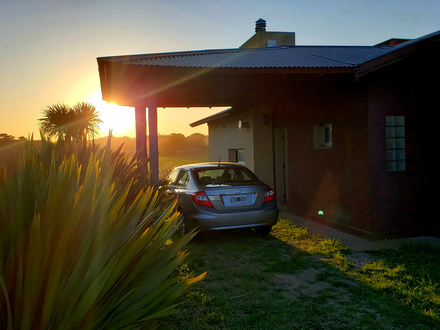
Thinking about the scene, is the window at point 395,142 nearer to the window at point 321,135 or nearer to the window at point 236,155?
the window at point 321,135

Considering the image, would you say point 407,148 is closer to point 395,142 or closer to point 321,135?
point 395,142

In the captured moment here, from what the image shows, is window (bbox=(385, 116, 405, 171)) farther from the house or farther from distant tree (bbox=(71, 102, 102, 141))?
distant tree (bbox=(71, 102, 102, 141))

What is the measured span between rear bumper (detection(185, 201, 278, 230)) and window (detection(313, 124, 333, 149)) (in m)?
2.35

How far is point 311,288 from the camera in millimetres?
4445

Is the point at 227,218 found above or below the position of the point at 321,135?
below


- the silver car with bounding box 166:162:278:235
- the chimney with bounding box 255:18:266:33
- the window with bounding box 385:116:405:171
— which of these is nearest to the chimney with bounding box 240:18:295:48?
the chimney with bounding box 255:18:266:33

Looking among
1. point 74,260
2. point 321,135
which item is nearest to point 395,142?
point 321,135

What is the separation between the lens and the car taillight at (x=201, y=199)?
6.73 metres

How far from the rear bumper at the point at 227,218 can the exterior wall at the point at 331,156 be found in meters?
1.67

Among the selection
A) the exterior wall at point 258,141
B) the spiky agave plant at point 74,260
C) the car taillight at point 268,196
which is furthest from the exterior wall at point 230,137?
the spiky agave plant at point 74,260

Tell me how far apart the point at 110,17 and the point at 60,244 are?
7.15m

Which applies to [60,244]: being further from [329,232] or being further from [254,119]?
[254,119]

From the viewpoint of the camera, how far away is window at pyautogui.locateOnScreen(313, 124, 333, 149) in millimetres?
8391

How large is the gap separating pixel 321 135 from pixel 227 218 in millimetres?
3277
